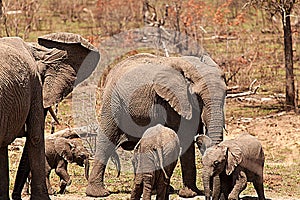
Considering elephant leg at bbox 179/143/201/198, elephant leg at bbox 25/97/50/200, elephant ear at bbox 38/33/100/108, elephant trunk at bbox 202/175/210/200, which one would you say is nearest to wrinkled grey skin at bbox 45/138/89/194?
elephant leg at bbox 179/143/201/198

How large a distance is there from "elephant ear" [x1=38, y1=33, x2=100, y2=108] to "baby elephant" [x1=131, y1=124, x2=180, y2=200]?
3.21ft

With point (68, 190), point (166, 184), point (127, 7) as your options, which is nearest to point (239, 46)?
point (127, 7)

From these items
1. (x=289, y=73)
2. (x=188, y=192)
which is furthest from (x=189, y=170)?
(x=289, y=73)

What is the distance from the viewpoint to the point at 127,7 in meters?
28.6

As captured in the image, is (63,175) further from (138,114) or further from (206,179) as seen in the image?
(206,179)

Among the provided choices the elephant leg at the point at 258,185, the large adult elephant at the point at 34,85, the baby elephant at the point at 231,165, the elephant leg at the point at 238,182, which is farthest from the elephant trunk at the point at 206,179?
the large adult elephant at the point at 34,85

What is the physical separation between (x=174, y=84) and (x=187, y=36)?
12.4 meters

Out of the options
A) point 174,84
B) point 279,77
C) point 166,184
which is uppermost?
point 174,84

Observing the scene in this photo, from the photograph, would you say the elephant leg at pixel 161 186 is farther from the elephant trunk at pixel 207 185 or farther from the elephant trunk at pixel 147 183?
the elephant trunk at pixel 207 185

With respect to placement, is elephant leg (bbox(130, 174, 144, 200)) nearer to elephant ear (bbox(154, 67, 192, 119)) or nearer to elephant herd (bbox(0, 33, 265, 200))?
elephant herd (bbox(0, 33, 265, 200))

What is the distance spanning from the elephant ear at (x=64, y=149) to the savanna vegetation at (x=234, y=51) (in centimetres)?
54

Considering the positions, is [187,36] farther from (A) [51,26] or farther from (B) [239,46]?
(A) [51,26]

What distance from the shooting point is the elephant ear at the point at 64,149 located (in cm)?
950

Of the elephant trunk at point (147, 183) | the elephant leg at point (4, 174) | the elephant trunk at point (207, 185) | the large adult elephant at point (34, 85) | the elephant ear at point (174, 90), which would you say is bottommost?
the elephant trunk at point (207, 185)
